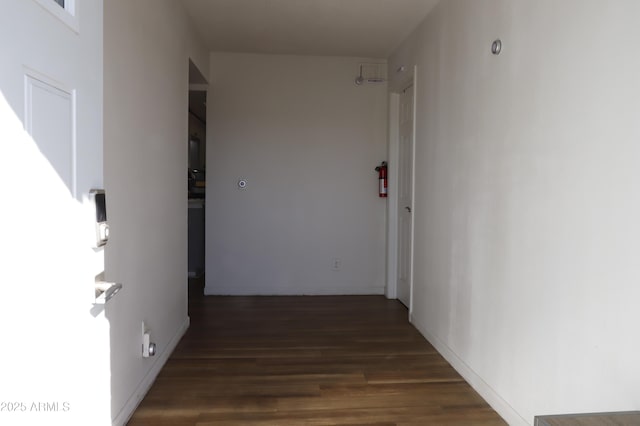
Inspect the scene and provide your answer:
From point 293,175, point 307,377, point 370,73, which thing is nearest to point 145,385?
point 307,377

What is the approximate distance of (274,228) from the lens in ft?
16.0

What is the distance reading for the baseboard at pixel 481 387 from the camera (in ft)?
7.20

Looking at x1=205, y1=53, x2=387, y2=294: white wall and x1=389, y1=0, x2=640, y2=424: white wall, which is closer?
x1=389, y1=0, x2=640, y2=424: white wall

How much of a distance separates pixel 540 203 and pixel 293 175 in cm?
319

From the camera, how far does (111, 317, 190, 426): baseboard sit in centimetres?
213

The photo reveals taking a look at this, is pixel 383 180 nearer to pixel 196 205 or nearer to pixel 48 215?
pixel 196 205

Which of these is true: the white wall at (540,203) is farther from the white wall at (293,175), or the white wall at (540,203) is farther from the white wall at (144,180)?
the white wall at (144,180)

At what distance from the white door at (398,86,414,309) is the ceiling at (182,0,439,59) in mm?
669

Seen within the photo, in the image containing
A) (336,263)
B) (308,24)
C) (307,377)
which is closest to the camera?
(307,377)

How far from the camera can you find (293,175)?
4.87 m

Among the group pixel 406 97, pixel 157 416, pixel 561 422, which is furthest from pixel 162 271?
pixel 406 97

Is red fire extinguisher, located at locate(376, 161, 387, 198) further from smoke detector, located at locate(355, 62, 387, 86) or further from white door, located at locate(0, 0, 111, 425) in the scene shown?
white door, located at locate(0, 0, 111, 425)

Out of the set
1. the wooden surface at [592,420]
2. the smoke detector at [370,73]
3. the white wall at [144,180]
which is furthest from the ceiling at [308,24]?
the wooden surface at [592,420]

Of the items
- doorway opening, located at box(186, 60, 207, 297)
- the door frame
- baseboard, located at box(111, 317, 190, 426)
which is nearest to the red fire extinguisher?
the door frame
